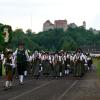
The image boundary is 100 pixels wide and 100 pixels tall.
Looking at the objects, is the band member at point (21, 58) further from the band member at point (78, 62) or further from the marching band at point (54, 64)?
the band member at point (78, 62)

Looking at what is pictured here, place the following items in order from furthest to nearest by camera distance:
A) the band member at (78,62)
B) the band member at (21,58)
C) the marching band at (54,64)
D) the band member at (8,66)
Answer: the marching band at (54,64) → the band member at (78,62) → the band member at (21,58) → the band member at (8,66)

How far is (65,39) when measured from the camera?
177m

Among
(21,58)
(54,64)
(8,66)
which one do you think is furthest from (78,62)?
(8,66)

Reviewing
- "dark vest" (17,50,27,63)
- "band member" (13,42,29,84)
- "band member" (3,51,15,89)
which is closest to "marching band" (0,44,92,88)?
"band member" (13,42,29,84)

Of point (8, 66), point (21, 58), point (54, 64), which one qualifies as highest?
point (21, 58)

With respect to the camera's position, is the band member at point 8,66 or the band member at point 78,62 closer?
the band member at point 8,66

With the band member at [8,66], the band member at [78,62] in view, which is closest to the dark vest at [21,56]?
the band member at [8,66]

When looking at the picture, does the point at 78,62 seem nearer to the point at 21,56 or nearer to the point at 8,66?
the point at 21,56

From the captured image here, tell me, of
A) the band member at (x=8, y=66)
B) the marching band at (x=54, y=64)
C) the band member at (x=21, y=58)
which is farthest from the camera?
the marching band at (x=54, y=64)

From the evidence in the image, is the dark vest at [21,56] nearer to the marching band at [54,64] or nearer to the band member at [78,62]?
the marching band at [54,64]

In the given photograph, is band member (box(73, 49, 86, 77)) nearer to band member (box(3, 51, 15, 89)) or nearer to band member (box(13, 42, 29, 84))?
band member (box(13, 42, 29, 84))

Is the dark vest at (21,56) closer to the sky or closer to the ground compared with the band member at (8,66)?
closer to the sky

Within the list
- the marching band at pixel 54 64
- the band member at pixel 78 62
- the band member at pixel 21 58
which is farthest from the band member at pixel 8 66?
the band member at pixel 78 62

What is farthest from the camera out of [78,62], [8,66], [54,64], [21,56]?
[54,64]
